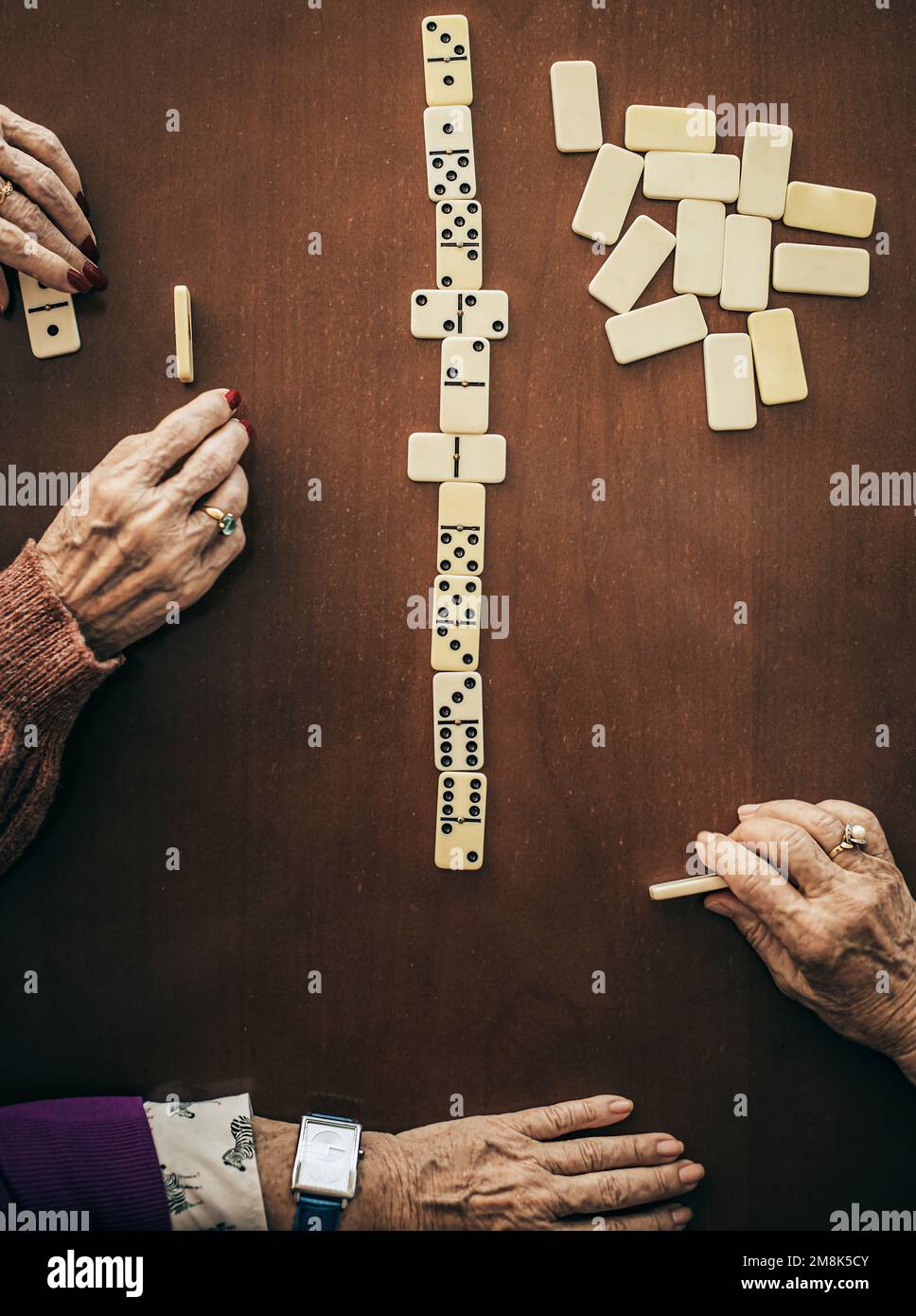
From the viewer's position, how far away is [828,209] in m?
1.63

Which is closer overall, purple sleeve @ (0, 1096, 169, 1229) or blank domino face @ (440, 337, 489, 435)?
purple sleeve @ (0, 1096, 169, 1229)

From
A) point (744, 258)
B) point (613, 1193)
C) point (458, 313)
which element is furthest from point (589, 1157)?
point (744, 258)

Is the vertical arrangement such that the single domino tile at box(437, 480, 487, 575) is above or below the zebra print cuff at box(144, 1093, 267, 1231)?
above

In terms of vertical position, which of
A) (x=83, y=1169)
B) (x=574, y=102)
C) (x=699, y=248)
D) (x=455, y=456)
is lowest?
(x=83, y=1169)

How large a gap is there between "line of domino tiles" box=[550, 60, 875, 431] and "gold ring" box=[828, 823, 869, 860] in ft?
2.34

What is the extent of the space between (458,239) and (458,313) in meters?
0.13

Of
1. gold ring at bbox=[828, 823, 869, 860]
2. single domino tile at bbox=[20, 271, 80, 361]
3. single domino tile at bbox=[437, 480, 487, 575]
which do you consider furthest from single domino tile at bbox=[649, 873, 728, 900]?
single domino tile at bbox=[20, 271, 80, 361]

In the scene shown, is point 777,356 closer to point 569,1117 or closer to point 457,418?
point 457,418

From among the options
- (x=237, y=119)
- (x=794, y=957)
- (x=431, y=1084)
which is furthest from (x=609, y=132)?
(x=431, y=1084)

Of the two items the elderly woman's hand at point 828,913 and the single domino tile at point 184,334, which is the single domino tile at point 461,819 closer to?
the elderly woman's hand at point 828,913

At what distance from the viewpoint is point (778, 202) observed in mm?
1620

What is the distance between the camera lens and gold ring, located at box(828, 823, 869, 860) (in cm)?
157

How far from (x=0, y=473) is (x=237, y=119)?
0.74m

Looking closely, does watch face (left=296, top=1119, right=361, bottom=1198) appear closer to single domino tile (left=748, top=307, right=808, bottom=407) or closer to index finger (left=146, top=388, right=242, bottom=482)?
index finger (left=146, top=388, right=242, bottom=482)
